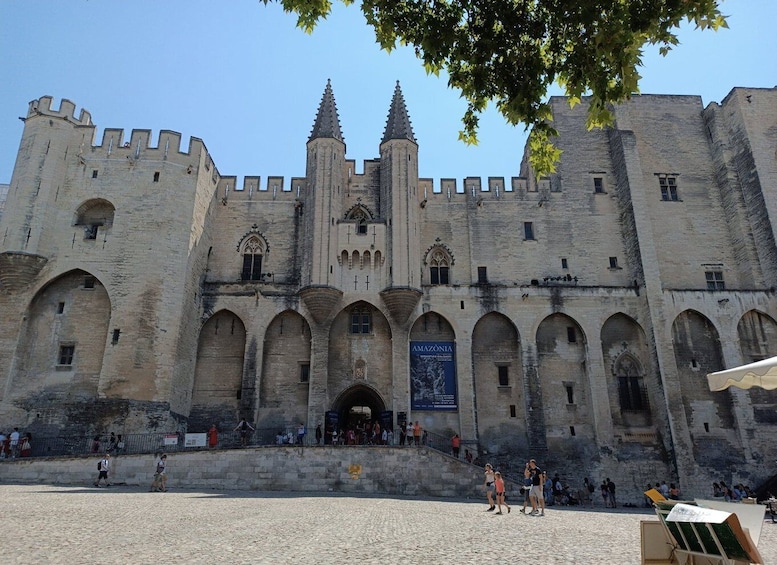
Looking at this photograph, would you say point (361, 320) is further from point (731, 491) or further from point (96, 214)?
point (731, 491)

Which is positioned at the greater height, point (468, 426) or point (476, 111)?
point (476, 111)

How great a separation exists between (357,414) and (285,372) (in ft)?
19.4

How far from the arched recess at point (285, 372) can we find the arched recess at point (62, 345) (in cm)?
677

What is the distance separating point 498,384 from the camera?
87.5 ft

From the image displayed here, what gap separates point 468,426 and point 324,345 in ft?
23.6

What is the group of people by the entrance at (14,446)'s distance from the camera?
20906 millimetres

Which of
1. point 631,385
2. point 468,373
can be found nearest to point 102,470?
point 468,373

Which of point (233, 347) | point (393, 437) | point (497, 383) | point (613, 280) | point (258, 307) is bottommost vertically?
point (393, 437)

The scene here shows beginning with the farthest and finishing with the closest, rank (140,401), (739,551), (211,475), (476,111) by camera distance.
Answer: (140,401) → (211,475) → (476,111) → (739,551)

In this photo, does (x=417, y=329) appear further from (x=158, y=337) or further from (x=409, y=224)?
(x=158, y=337)

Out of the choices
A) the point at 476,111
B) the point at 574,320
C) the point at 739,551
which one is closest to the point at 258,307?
the point at 574,320

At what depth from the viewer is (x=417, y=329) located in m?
27.1


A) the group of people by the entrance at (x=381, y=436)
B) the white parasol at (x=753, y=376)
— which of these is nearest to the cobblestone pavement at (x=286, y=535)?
the white parasol at (x=753, y=376)

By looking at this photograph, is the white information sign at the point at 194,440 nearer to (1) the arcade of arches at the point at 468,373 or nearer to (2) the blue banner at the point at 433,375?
(1) the arcade of arches at the point at 468,373
